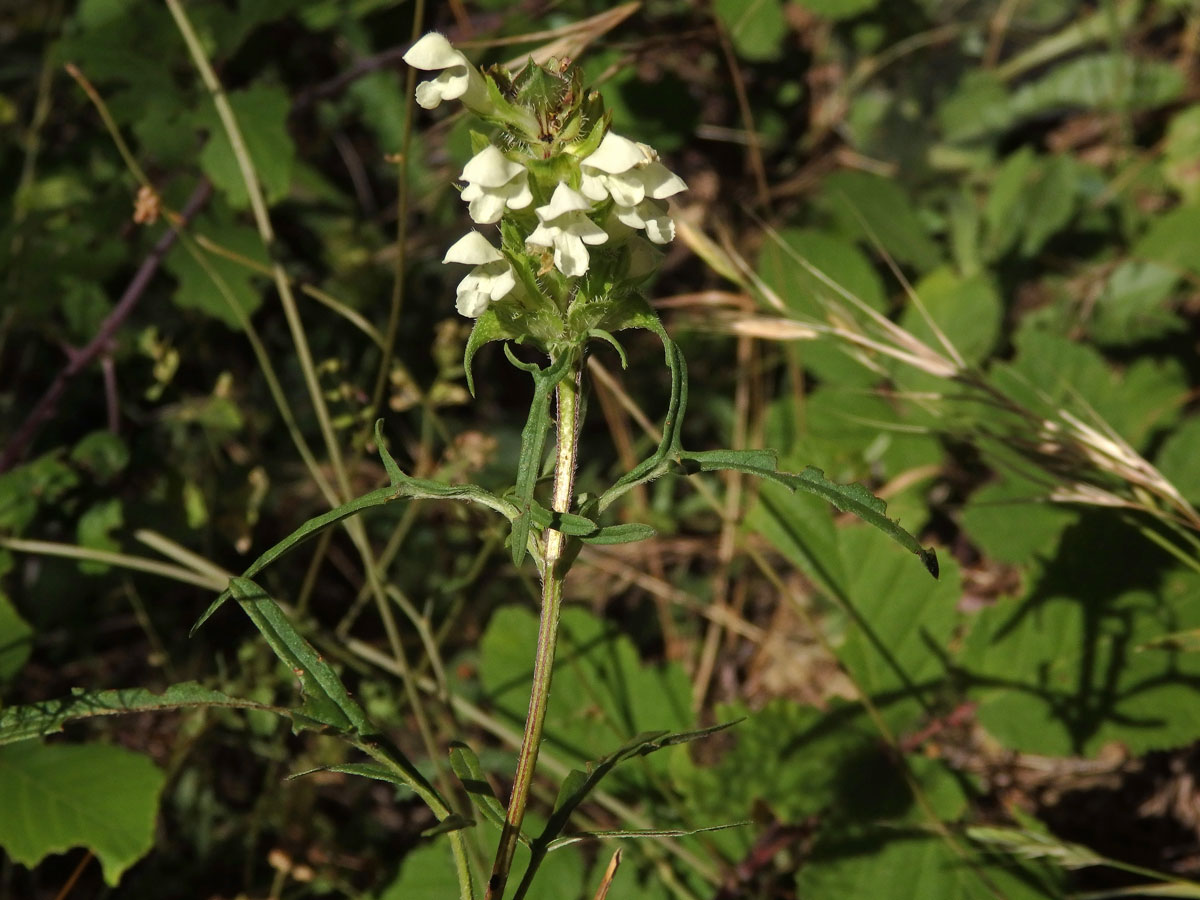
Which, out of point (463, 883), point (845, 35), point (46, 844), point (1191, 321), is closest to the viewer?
point (463, 883)

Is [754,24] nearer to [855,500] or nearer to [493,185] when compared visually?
[493,185]

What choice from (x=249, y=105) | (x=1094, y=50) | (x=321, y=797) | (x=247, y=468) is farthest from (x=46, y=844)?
(x=1094, y=50)

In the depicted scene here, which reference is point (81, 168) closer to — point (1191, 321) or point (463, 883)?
point (463, 883)

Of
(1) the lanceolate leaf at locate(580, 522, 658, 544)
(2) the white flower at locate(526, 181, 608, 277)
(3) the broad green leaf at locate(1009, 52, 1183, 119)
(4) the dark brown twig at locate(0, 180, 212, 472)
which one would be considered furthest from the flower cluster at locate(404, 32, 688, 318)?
(3) the broad green leaf at locate(1009, 52, 1183, 119)

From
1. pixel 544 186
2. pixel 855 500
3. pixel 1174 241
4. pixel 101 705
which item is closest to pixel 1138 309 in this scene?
pixel 1174 241

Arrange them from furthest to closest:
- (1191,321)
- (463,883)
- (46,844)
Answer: (1191,321)
(46,844)
(463,883)

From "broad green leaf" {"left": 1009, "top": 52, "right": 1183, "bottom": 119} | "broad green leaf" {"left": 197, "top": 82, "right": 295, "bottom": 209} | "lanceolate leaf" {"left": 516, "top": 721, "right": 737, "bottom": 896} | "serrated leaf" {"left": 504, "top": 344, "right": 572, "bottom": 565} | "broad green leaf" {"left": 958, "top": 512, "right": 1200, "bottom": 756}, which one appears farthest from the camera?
"broad green leaf" {"left": 1009, "top": 52, "right": 1183, "bottom": 119}

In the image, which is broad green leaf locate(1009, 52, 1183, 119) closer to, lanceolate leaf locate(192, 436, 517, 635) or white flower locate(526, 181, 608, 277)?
white flower locate(526, 181, 608, 277)
